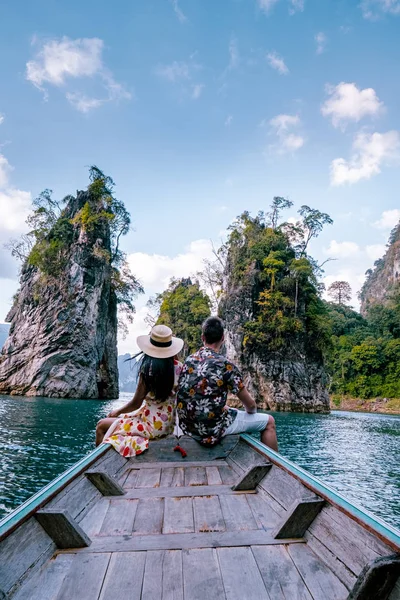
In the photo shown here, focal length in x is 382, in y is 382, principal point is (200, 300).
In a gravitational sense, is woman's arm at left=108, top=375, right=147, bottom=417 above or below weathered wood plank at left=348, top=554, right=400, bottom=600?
above

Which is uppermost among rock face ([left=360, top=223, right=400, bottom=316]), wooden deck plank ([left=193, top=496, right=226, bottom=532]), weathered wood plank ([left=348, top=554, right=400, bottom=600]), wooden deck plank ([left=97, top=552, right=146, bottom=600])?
rock face ([left=360, top=223, right=400, bottom=316])

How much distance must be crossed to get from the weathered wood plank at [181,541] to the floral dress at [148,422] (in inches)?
68.1

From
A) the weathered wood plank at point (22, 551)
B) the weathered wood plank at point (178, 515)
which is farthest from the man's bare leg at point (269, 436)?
the weathered wood plank at point (22, 551)

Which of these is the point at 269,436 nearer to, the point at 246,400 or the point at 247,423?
the point at 247,423

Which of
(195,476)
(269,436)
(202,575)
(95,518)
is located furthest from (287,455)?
(202,575)

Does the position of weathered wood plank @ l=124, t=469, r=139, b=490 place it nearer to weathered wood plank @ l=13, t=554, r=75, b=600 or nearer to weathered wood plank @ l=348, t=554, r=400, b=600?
weathered wood plank @ l=13, t=554, r=75, b=600

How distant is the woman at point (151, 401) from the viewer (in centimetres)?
363

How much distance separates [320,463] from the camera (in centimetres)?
893

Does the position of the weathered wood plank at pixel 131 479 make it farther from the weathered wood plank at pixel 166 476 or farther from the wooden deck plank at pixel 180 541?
the wooden deck plank at pixel 180 541

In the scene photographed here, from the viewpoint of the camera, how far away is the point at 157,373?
3629 millimetres

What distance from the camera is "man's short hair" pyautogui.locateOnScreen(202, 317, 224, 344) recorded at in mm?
3670

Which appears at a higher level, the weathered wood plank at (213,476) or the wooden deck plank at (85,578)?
the weathered wood plank at (213,476)

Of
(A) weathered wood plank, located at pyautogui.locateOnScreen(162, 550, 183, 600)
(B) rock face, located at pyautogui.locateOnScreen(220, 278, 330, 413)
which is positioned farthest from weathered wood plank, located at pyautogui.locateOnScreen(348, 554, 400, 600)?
(B) rock face, located at pyautogui.locateOnScreen(220, 278, 330, 413)

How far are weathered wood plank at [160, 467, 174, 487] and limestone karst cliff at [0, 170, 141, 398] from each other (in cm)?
2388
